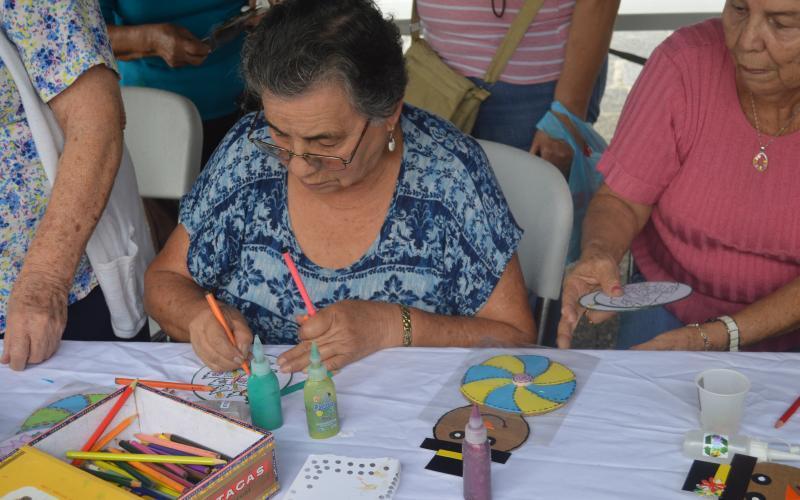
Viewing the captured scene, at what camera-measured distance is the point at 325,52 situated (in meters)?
1.83

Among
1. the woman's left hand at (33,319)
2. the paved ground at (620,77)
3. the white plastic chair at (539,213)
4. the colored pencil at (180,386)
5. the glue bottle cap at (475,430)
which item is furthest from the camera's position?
the paved ground at (620,77)

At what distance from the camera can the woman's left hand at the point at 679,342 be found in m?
1.98

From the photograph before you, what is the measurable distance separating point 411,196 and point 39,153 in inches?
34.7

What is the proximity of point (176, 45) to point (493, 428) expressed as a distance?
2039 millimetres

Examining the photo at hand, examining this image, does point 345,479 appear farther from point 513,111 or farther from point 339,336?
point 513,111

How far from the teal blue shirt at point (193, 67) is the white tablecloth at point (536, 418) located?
152 cm

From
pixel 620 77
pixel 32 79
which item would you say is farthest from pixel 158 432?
pixel 620 77

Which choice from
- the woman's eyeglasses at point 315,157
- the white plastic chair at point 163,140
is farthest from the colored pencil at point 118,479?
the white plastic chair at point 163,140

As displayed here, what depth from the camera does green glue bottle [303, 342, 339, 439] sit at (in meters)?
1.55

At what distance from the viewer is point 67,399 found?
1.78 metres

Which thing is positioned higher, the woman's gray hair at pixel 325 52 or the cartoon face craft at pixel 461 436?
the woman's gray hair at pixel 325 52

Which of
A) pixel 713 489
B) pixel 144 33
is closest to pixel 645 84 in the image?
pixel 713 489

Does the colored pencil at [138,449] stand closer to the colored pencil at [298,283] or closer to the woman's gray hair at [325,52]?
the colored pencil at [298,283]

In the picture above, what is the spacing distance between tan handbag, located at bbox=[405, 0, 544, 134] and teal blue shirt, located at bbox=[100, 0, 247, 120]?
2.21 ft
